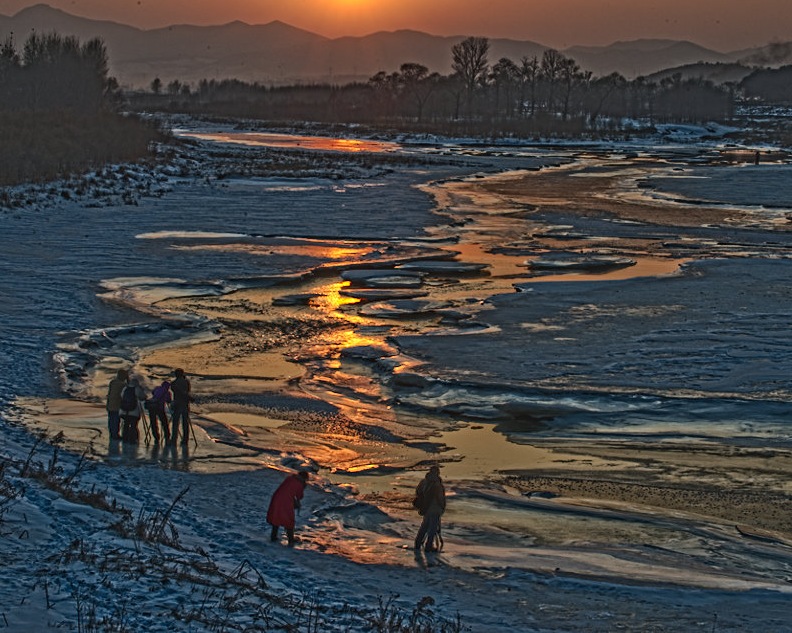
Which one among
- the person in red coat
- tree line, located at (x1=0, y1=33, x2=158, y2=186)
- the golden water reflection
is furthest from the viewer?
the golden water reflection

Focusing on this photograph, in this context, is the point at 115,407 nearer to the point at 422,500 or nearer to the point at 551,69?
the point at 422,500

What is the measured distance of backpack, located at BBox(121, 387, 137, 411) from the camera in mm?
14273

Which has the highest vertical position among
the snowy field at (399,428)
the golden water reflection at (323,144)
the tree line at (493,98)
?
the tree line at (493,98)

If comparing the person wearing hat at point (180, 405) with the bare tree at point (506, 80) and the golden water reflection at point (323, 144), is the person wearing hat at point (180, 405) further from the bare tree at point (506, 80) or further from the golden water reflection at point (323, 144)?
the bare tree at point (506, 80)

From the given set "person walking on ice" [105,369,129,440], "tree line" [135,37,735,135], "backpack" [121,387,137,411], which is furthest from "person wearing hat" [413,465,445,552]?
"tree line" [135,37,735,135]

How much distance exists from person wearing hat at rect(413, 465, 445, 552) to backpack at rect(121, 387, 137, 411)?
4.86 m

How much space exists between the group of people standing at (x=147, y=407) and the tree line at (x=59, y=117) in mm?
30524

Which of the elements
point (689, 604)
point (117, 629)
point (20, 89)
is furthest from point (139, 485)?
point (20, 89)

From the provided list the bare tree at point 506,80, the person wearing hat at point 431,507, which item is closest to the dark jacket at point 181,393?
Result: the person wearing hat at point 431,507

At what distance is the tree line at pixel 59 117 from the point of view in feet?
165

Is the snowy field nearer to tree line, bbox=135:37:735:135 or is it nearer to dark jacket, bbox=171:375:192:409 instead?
dark jacket, bbox=171:375:192:409

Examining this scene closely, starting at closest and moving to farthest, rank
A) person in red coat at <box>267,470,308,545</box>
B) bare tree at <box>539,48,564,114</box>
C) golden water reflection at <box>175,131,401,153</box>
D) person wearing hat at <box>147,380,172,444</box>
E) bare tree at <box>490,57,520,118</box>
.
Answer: person in red coat at <box>267,470,308,545</box>
person wearing hat at <box>147,380,172,444</box>
golden water reflection at <box>175,131,401,153</box>
bare tree at <box>490,57,520,118</box>
bare tree at <box>539,48,564,114</box>

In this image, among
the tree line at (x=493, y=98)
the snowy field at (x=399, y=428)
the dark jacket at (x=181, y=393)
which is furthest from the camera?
the tree line at (x=493, y=98)

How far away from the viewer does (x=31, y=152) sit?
51.8 metres
